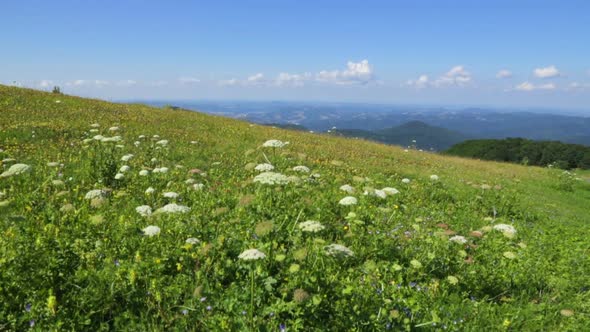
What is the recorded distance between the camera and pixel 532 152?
5706cm

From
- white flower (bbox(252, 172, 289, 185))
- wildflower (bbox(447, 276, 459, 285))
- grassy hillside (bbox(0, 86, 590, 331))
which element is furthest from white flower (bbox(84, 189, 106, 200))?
wildflower (bbox(447, 276, 459, 285))

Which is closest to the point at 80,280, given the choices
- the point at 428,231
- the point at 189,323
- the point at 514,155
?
the point at 189,323

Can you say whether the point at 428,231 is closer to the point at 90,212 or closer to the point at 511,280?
the point at 511,280

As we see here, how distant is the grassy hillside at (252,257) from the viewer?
3717mm

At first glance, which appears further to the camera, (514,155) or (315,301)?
(514,155)

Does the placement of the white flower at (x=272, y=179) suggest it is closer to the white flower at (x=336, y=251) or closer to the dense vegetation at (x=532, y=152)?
the white flower at (x=336, y=251)

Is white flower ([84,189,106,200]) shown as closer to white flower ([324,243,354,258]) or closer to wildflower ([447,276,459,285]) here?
white flower ([324,243,354,258])

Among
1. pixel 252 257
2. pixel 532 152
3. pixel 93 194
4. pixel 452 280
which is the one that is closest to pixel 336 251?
pixel 252 257

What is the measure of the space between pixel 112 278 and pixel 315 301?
2257 millimetres

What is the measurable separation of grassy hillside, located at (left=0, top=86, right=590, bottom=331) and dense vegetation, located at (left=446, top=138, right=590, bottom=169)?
158ft

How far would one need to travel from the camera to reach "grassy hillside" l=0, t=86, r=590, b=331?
3.72 meters

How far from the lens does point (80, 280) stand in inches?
156

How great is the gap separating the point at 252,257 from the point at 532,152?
2583 inches

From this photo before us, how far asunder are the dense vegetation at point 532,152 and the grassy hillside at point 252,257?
4819cm
